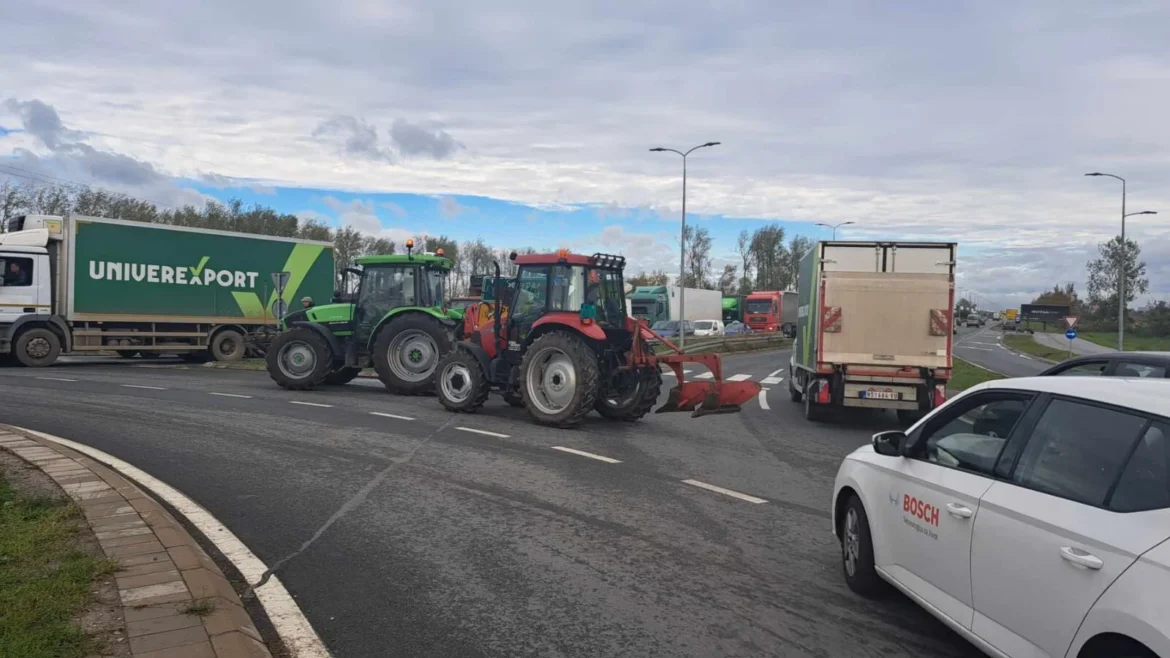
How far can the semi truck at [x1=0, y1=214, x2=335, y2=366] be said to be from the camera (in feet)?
65.4

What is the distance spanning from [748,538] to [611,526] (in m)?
1.06

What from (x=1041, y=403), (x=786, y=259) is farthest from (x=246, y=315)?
(x=786, y=259)

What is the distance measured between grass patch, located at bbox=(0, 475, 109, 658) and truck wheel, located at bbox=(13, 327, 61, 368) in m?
15.9

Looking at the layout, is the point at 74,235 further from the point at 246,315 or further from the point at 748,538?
the point at 748,538

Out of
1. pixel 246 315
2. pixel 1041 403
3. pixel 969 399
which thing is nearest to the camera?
pixel 1041 403

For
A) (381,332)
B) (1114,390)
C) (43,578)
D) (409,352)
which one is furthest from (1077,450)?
(381,332)

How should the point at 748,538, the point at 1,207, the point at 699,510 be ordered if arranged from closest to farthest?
the point at 748,538, the point at 699,510, the point at 1,207

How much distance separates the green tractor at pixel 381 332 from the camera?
15641 millimetres

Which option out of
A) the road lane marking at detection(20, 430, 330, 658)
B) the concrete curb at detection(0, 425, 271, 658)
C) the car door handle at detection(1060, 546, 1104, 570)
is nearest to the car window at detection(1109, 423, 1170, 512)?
the car door handle at detection(1060, 546, 1104, 570)

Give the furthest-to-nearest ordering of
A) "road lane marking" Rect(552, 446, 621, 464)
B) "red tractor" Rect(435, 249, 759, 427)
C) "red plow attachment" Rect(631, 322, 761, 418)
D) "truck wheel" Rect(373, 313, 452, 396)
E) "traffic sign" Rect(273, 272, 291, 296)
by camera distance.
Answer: "traffic sign" Rect(273, 272, 291, 296) → "truck wheel" Rect(373, 313, 452, 396) → "red tractor" Rect(435, 249, 759, 427) → "red plow attachment" Rect(631, 322, 761, 418) → "road lane marking" Rect(552, 446, 621, 464)

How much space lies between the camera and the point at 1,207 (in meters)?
50.1

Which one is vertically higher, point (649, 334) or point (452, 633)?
point (649, 334)

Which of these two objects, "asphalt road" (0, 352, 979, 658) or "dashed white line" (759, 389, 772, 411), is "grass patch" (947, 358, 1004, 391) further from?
"asphalt road" (0, 352, 979, 658)

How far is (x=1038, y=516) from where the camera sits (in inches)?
133
